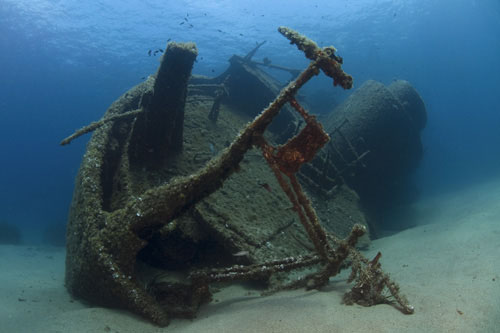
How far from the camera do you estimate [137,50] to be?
120ft

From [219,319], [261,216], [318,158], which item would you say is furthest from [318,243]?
[318,158]

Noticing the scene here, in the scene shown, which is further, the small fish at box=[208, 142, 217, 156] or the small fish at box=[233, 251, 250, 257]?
the small fish at box=[208, 142, 217, 156]

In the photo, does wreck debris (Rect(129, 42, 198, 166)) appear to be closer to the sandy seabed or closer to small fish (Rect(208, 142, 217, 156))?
small fish (Rect(208, 142, 217, 156))

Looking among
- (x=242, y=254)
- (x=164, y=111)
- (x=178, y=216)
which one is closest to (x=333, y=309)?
(x=242, y=254)

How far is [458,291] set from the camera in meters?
3.29

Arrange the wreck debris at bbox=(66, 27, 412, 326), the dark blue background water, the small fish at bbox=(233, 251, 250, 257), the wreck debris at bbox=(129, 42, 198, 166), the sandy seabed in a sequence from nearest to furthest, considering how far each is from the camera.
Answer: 1. the sandy seabed
2. the wreck debris at bbox=(66, 27, 412, 326)
3. the small fish at bbox=(233, 251, 250, 257)
4. the wreck debris at bbox=(129, 42, 198, 166)
5. the dark blue background water

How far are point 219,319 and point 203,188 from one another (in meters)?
1.61

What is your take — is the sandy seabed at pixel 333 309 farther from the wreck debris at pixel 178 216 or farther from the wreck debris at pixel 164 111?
the wreck debris at pixel 164 111

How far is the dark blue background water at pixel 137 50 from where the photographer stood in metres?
Result: 32.9

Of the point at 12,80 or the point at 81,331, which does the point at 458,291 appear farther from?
the point at 12,80

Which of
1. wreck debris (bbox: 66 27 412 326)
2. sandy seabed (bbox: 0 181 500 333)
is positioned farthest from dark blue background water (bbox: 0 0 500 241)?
wreck debris (bbox: 66 27 412 326)

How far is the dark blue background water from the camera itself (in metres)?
32.9

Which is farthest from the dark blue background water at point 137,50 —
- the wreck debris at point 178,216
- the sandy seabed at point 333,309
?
the wreck debris at point 178,216

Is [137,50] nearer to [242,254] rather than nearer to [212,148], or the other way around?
[212,148]
